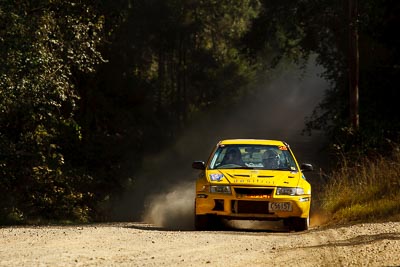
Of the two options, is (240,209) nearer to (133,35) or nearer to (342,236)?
(342,236)

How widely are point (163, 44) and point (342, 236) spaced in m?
46.1

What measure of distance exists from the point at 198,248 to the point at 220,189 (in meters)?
3.52

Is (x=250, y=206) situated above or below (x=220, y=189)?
below

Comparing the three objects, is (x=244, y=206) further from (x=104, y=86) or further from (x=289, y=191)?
(x=104, y=86)

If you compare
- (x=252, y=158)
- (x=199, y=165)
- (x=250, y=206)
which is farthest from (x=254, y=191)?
(x=252, y=158)

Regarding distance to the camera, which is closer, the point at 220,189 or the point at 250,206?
the point at 250,206

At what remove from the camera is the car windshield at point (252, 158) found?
16.2 meters

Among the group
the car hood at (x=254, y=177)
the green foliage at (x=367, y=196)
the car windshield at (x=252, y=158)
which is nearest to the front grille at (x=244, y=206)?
the car hood at (x=254, y=177)

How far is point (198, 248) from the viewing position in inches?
456

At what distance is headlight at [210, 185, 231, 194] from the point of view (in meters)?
15.0

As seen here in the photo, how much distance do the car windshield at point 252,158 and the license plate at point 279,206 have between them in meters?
1.26

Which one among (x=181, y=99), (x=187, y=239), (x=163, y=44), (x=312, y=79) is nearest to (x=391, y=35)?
(x=187, y=239)

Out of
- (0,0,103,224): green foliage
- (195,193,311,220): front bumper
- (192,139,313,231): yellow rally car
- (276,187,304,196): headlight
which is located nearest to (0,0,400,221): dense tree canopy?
(0,0,103,224): green foliage

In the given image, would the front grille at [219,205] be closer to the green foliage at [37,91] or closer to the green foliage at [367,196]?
the green foliage at [367,196]
